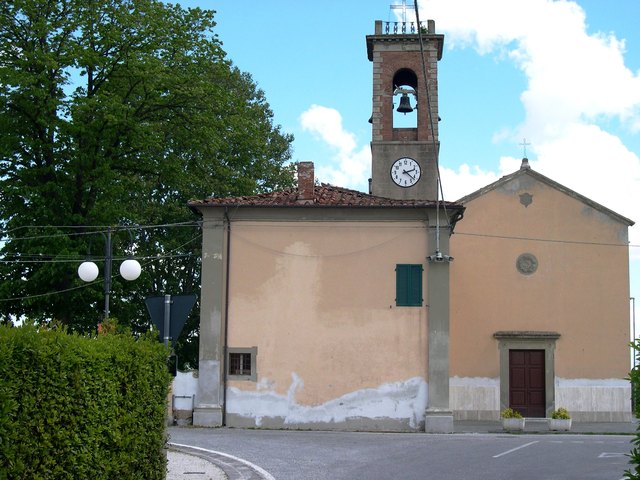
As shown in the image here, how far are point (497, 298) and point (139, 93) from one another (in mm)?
13669

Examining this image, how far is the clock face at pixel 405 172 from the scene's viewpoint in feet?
105

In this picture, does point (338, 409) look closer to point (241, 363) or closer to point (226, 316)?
point (241, 363)

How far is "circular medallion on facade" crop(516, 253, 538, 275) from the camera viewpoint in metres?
31.2

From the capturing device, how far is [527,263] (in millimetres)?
31219

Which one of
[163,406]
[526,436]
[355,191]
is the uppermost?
[355,191]

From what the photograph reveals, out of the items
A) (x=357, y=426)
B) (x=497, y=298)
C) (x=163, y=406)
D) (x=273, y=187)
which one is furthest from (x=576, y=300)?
(x=163, y=406)

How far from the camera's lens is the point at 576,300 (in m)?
30.8

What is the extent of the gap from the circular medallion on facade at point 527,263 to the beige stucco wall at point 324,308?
7.87 m

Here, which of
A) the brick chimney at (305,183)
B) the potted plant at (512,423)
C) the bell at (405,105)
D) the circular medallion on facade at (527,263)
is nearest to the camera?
the brick chimney at (305,183)

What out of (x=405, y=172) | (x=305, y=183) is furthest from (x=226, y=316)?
(x=405, y=172)

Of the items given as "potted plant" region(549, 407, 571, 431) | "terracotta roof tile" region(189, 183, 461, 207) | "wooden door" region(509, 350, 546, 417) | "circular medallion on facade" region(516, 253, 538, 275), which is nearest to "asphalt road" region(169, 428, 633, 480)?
"potted plant" region(549, 407, 571, 431)

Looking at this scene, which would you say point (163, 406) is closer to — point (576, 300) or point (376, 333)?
point (376, 333)

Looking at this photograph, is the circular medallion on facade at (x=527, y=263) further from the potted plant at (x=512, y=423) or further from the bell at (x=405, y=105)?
the potted plant at (x=512, y=423)

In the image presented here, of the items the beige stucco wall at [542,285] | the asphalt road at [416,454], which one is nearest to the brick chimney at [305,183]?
the asphalt road at [416,454]
